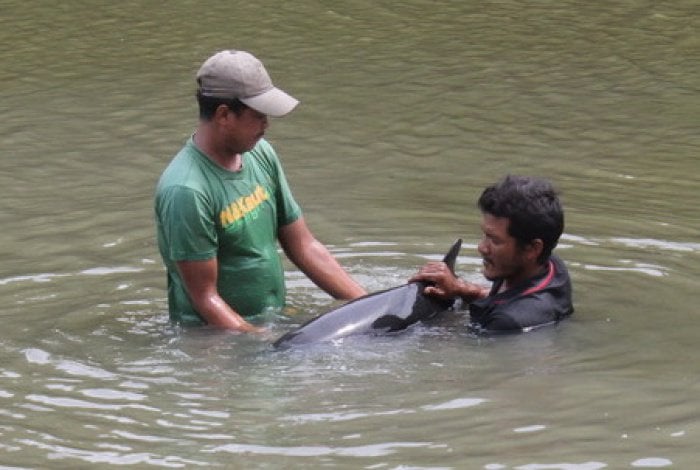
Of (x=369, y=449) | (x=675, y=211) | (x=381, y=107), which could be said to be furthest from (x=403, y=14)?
(x=369, y=449)

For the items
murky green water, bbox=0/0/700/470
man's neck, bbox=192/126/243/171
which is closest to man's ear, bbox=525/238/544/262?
murky green water, bbox=0/0/700/470

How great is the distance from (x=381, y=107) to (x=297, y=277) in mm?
3793

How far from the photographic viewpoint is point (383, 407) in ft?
20.8

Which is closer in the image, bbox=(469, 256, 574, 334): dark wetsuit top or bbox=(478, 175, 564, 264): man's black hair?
bbox=(478, 175, 564, 264): man's black hair

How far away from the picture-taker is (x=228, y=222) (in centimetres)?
705

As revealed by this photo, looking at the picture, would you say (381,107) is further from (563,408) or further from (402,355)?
(563,408)

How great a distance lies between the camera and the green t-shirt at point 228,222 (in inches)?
271

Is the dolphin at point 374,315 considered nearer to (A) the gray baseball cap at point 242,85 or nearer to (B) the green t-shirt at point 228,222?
(B) the green t-shirt at point 228,222

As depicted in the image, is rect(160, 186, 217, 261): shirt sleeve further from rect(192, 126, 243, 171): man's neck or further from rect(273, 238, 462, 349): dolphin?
rect(273, 238, 462, 349): dolphin

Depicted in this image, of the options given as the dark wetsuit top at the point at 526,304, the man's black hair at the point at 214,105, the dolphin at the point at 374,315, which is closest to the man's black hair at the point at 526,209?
the dark wetsuit top at the point at 526,304

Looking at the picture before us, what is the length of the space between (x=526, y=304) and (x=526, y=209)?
0.45 m

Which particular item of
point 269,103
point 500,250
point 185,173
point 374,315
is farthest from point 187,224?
point 500,250

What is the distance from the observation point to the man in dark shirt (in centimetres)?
685

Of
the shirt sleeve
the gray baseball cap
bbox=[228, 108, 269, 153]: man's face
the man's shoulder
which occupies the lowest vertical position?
the shirt sleeve
